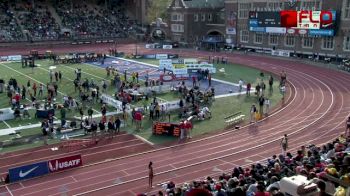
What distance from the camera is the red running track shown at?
19.1 metres

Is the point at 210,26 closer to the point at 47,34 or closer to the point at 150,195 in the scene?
the point at 47,34

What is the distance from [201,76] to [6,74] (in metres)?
20.6

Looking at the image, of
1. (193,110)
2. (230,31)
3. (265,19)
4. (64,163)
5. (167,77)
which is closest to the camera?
(64,163)

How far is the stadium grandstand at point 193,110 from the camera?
1834 centimetres

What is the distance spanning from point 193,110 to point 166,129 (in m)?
4.18

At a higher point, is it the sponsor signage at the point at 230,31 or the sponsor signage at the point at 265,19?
the sponsor signage at the point at 265,19

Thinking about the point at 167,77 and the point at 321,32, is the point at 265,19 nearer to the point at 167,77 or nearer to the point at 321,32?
the point at 321,32

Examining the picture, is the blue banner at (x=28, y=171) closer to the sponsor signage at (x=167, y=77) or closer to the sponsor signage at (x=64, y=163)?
the sponsor signage at (x=64, y=163)

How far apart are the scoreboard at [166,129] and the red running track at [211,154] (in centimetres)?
151

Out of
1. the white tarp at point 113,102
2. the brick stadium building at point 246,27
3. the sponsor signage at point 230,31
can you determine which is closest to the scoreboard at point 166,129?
the white tarp at point 113,102

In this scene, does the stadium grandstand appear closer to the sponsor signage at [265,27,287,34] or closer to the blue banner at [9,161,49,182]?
the blue banner at [9,161,49,182]

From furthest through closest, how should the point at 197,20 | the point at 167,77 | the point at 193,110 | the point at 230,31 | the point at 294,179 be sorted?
1. the point at 197,20
2. the point at 230,31
3. the point at 167,77
4. the point at 193,110
5. the point at 294,179

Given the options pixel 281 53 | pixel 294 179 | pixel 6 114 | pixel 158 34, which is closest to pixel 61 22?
pixel 158 34

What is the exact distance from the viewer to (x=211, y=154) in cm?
2311
